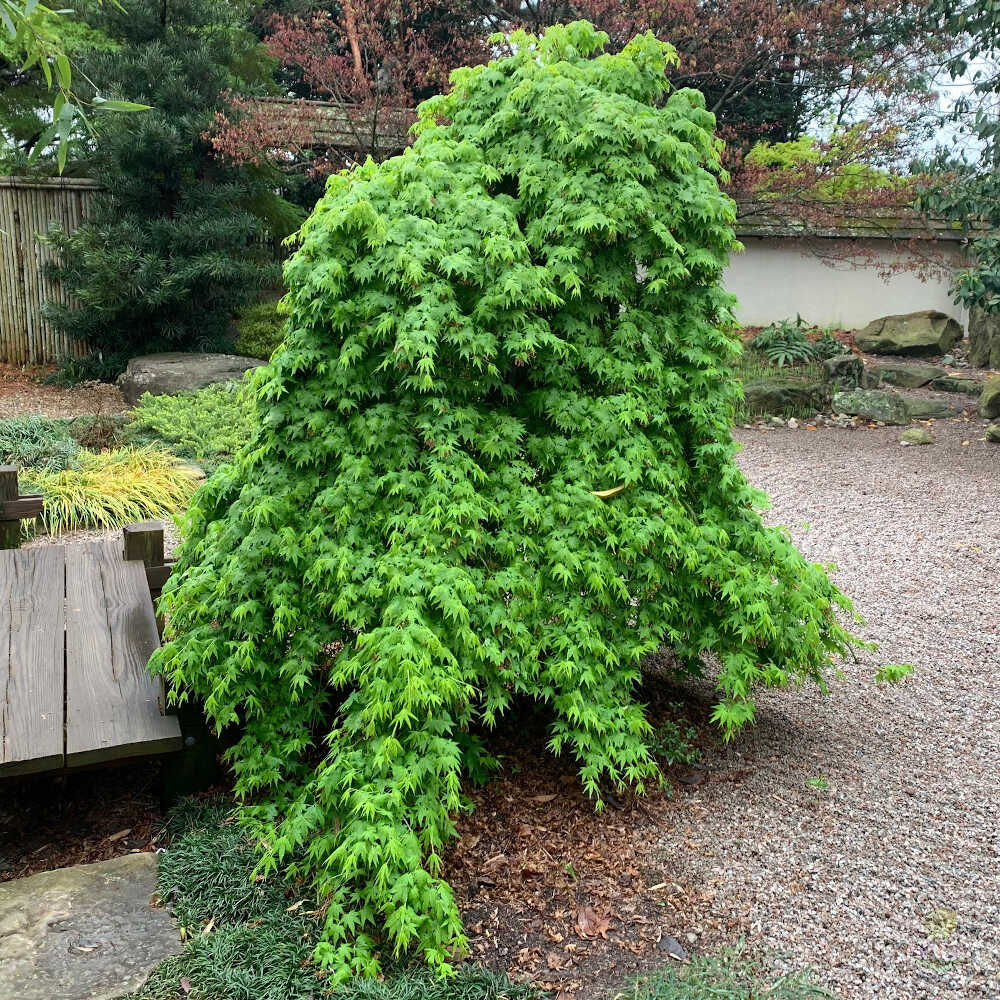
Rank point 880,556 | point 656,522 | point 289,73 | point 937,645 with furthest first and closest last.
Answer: point 289,73
point 880,556
point 937,645
point 656,522

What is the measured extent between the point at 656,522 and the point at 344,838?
4.69ft

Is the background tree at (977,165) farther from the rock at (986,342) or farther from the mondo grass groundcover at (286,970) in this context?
the mondo grass groundcover at (286,970)

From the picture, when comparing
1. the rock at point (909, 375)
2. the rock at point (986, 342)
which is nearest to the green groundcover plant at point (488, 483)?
the rock at point (909, 375)

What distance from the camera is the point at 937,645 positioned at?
5.07 m

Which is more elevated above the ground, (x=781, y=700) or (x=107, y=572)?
(x=107, y=572)

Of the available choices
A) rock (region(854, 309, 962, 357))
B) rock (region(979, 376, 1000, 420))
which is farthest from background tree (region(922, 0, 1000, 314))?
rock (region(854, 309, 962, 357))

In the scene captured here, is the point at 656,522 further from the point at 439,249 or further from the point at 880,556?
the point at 880,556

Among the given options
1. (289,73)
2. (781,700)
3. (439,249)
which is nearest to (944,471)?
(781,700)

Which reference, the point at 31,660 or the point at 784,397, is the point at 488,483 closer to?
the point at 31,660

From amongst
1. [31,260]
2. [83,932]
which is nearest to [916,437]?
[83,932]

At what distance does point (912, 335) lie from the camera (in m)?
15.5

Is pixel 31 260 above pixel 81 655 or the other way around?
above

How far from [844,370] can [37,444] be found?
9.31 m

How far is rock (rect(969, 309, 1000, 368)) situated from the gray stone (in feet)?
49.1
